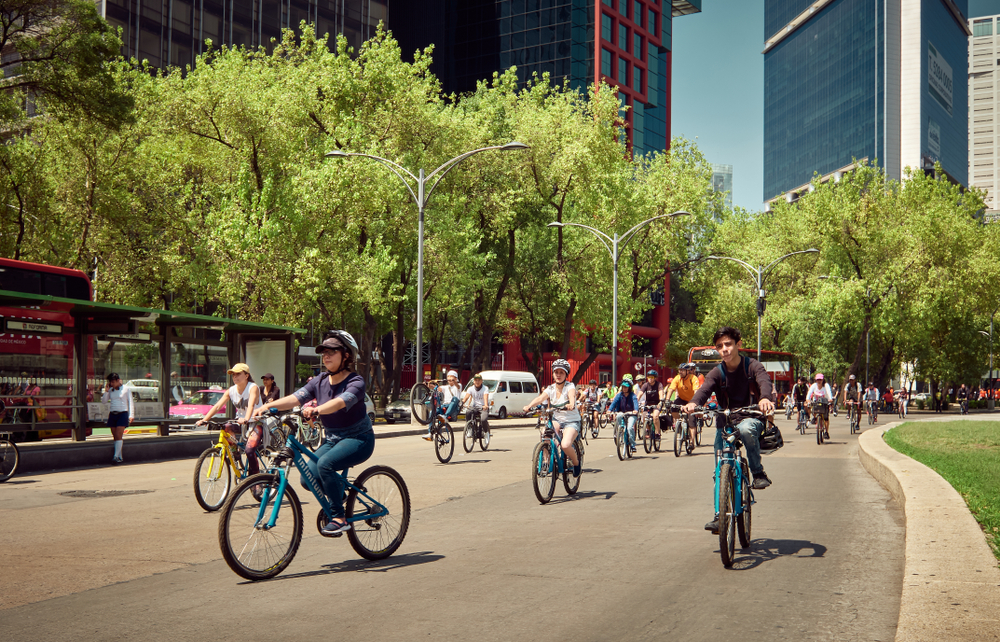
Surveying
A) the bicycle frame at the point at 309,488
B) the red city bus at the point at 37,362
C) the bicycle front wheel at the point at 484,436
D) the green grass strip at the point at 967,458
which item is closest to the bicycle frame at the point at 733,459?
the green grass strip at the point at 967,458

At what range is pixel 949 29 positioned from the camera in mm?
168875

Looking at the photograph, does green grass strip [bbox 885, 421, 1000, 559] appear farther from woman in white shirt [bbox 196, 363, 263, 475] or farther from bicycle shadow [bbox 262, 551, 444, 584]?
woman in white shirt [bbox 196, 363, 263, 475]

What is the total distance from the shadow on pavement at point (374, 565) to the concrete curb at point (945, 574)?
11.9 ft

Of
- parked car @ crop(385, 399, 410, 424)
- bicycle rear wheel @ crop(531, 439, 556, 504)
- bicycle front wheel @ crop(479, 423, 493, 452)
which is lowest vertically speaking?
parked car @ crop(385, 399, 410, 424)

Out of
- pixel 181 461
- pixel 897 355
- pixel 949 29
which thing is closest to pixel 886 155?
pixel 949 29

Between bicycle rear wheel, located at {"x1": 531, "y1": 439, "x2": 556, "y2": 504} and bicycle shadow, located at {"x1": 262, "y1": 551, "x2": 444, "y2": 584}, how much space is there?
3.54 metres

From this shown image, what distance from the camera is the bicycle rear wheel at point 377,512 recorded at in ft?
24.6

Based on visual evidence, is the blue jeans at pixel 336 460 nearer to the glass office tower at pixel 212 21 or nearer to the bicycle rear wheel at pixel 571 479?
the bicycle rear wheel at pixel 571 479

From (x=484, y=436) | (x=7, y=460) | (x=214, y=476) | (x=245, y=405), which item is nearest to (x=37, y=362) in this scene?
(x=7, y=460)

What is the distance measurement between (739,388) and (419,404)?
81.0 ft

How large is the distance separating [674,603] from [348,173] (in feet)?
86.5

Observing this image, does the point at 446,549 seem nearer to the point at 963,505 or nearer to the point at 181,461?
the point at 963,505

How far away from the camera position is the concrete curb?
4910 millimetres

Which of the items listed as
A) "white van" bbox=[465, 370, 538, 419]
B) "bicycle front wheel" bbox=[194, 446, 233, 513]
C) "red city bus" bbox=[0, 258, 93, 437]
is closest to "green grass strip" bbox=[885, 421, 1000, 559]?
"bicycle front wheel" bbox=[194, 446, 233, 513]
